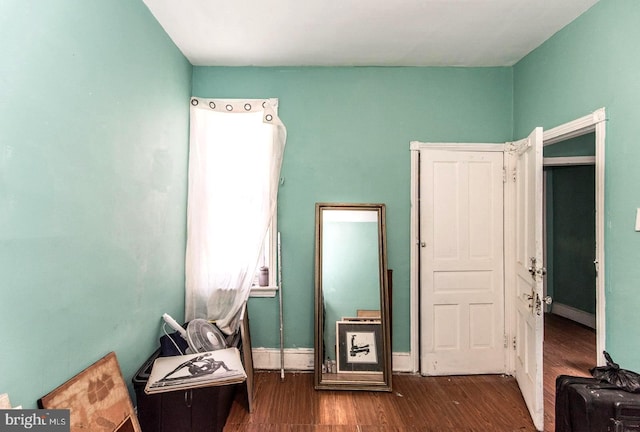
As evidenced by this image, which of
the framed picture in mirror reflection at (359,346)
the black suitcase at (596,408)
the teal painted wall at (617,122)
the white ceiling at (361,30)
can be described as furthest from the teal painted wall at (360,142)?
the black suitcase at (596,408)

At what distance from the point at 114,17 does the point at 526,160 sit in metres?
2.79

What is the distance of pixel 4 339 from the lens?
1.11 metres

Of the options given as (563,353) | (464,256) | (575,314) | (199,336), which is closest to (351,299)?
(464,256)

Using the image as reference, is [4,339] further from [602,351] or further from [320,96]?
[602,351]

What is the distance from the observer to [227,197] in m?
2.74

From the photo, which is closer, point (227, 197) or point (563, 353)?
point (227, 197)

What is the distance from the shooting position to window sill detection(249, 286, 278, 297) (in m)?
2.85

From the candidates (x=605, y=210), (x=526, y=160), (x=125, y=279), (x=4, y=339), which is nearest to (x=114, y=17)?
(x=125, y=279)

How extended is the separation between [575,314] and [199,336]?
16.1ft

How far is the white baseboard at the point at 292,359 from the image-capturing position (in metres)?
2.86

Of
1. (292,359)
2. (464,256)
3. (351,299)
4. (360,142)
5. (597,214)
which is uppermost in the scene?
(360,142)

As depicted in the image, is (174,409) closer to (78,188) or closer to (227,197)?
(78,188)

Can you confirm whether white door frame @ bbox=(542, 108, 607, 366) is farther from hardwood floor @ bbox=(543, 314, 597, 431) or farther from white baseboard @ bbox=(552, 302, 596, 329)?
white baseboard @ bbox=(552, 302, 596, 329)

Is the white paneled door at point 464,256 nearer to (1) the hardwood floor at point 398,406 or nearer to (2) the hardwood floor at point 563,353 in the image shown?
(1) the hardwood floor at point 398,406
